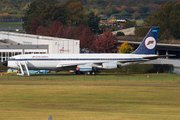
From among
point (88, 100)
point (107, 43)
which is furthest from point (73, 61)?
point (107, 43)

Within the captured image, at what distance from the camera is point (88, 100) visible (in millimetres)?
39469

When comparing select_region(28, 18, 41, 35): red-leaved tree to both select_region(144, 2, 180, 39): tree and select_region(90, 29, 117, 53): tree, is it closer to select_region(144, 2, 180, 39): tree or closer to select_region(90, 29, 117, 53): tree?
select_region(144, 2, 180, 39): tree

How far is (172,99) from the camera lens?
134 ft

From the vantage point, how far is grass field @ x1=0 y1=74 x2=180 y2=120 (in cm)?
3061

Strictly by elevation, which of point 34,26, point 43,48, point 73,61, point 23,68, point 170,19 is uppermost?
point 170,19

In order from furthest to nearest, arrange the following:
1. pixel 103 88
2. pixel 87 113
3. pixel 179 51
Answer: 1. pixel 179 51
2. pixel 103 88
3. pixel 87 113

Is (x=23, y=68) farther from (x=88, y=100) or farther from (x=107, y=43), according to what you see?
(x=107, y=43)

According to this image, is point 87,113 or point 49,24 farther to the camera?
point 49,24

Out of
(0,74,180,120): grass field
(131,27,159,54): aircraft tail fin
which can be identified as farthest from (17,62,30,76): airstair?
(131,27,159,54): aircraft tail fin

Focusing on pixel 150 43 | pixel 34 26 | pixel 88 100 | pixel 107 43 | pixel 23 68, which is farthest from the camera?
pixel 34 26

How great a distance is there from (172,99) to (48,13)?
159645 mm

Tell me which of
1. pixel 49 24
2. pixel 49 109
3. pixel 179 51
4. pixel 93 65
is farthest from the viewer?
pixel 49 24

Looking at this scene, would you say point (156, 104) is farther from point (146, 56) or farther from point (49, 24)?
point (49, 24)

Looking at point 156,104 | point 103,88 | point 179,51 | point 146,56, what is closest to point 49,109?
point 156,104
